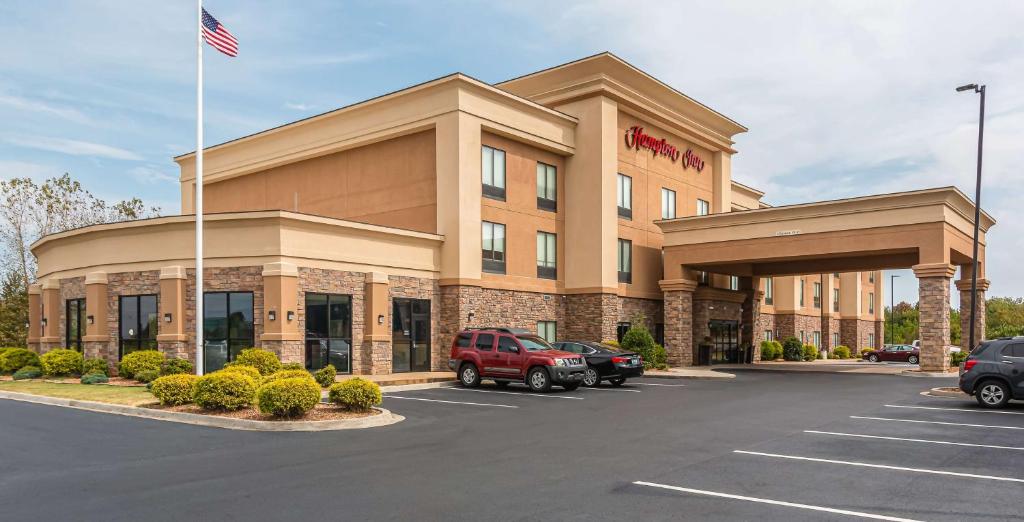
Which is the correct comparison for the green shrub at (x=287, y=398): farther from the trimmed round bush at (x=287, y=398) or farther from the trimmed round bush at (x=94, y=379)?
the trimmed round bush at (x=94, y=379)

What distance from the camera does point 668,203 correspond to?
134 feet

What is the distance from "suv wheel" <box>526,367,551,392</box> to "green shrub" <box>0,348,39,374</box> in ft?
62.6

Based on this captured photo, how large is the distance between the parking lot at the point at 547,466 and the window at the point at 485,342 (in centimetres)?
567

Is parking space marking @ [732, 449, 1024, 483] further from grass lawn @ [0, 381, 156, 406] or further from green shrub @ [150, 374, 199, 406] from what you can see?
grass lawn @ [0, 381, 156, 406]

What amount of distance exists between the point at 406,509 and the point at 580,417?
897cm

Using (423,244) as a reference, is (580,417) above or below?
below

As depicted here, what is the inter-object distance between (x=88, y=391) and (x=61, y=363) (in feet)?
23.1

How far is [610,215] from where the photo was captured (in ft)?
115

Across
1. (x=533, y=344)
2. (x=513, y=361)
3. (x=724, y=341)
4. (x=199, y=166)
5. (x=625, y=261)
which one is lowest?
(x=724, y=341)

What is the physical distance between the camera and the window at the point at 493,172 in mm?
32000

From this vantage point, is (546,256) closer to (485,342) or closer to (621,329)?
(621,329)

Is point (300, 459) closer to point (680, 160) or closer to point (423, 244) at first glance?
point (423, 244)

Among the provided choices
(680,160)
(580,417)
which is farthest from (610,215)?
(580,417)

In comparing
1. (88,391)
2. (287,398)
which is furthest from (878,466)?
(88,391)
